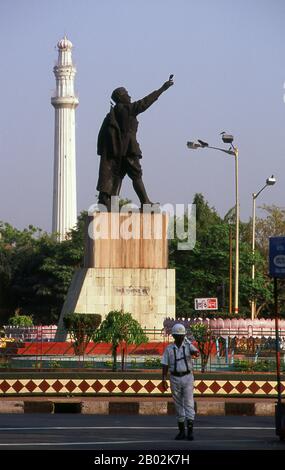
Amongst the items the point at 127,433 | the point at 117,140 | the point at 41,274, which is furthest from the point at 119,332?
the point at 41,274

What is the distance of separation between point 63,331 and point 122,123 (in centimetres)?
635

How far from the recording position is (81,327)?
37.8 metres

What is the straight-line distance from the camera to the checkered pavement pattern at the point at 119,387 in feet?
87.8

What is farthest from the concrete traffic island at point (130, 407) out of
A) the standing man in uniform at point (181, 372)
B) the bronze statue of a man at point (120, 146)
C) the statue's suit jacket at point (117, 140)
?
the statue's suit jacket at point (117, 140)

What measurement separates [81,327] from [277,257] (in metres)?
18.8

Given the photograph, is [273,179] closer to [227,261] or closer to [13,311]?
[227,261]

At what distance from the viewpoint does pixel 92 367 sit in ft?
103

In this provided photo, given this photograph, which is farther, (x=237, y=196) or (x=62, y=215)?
(x=62, y=215)

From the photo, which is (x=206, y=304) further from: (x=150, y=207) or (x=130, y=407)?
(x=130, y=407)

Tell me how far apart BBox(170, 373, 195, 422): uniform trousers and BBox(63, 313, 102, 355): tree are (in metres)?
16.0

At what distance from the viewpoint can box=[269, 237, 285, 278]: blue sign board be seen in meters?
19.4

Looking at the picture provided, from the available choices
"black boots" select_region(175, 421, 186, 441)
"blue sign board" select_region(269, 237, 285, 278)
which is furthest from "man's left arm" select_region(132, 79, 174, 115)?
"black boots" select_region(175, 421, 186, 441)

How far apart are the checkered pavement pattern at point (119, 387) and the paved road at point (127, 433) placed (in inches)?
84.1
